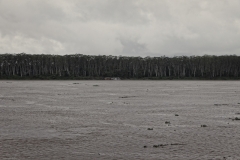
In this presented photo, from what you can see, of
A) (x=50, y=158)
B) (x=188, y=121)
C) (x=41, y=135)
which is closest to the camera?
(x=50, y=158)

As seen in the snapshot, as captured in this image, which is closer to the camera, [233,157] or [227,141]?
[233,157]

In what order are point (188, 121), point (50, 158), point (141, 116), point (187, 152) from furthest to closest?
point (141, 116) < point (188, 121) < point (187, 152) < point (50, 158)

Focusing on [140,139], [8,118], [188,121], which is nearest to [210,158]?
[140,139]

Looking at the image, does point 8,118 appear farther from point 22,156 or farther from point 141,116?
point 22,156

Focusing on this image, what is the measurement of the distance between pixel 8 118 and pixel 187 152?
702 inches

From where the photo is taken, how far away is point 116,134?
77.8ft

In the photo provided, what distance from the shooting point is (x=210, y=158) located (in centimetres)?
1745

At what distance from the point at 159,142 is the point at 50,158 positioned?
646 cm

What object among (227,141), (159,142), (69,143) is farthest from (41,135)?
(227,141)

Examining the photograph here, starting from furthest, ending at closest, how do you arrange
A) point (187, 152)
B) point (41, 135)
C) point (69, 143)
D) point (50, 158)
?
point (41, 135) → point (69, 143) → point (187, 152) → point (50, 158)

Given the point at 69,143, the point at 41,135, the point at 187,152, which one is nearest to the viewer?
the point at 187,152

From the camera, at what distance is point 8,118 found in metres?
31.6

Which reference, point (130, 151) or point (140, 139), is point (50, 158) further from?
point (140, 139)

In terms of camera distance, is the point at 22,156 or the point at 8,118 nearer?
the point at 22,156
